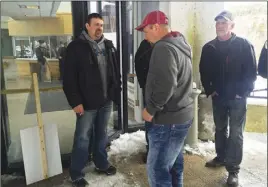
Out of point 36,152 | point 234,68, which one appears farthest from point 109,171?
point 234,68

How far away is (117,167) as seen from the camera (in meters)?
2.66

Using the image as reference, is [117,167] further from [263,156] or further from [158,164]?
[263,156]

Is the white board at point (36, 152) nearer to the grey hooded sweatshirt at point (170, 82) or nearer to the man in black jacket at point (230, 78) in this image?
the grey hooded sweatshirt at point (170, 82)

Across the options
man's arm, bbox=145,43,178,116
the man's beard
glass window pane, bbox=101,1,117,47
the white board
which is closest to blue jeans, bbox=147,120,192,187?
man's arm, bbox=145,43,178,116

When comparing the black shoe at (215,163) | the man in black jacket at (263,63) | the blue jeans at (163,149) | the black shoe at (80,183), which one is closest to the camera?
the blue jeans at (163,149)

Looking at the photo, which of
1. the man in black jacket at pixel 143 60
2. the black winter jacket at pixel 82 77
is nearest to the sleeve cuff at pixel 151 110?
the black winter jacket at pixel 82 77

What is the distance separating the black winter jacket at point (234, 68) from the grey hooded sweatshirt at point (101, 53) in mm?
938

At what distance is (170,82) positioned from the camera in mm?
1540

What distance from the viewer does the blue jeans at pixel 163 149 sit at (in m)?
1.68

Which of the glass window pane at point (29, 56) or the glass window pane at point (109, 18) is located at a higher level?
the glass window pane at point (109, 18)

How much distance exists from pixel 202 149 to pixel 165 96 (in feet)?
5.45

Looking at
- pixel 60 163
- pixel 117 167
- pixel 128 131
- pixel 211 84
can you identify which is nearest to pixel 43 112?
pixel 60 163

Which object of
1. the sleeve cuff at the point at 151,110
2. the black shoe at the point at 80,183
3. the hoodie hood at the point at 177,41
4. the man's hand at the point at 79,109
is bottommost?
the black shoe at the point at 80,183

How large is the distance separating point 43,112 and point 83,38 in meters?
0.92
